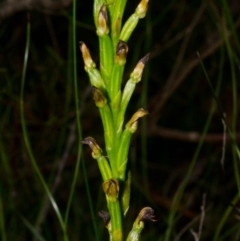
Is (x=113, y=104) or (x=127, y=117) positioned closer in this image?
(x=113, y=104)

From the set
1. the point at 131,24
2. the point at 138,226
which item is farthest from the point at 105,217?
the point at 131,24

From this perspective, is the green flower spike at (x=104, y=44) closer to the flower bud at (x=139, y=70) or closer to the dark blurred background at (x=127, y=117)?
the flower bud at (x=139, y=70)

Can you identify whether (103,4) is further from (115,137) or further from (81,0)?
(81,0)

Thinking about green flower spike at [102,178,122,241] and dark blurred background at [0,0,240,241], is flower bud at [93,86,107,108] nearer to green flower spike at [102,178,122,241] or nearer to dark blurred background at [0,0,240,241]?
green flower spike at [102,178,122,241]

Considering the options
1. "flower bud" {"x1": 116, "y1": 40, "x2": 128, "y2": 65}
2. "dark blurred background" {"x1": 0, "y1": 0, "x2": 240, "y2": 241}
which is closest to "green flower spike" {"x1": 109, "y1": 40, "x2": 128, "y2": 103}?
"flower bud" {"x1": 116, "y1": 40, "x2": 128, "y2": 65}

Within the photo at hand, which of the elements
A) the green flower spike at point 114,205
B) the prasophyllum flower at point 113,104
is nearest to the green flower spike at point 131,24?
the prasophyllum flower at point 113,104

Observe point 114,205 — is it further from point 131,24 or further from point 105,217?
point 131,24

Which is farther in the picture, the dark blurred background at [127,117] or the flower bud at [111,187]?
the dark blurred background at [127,117]
